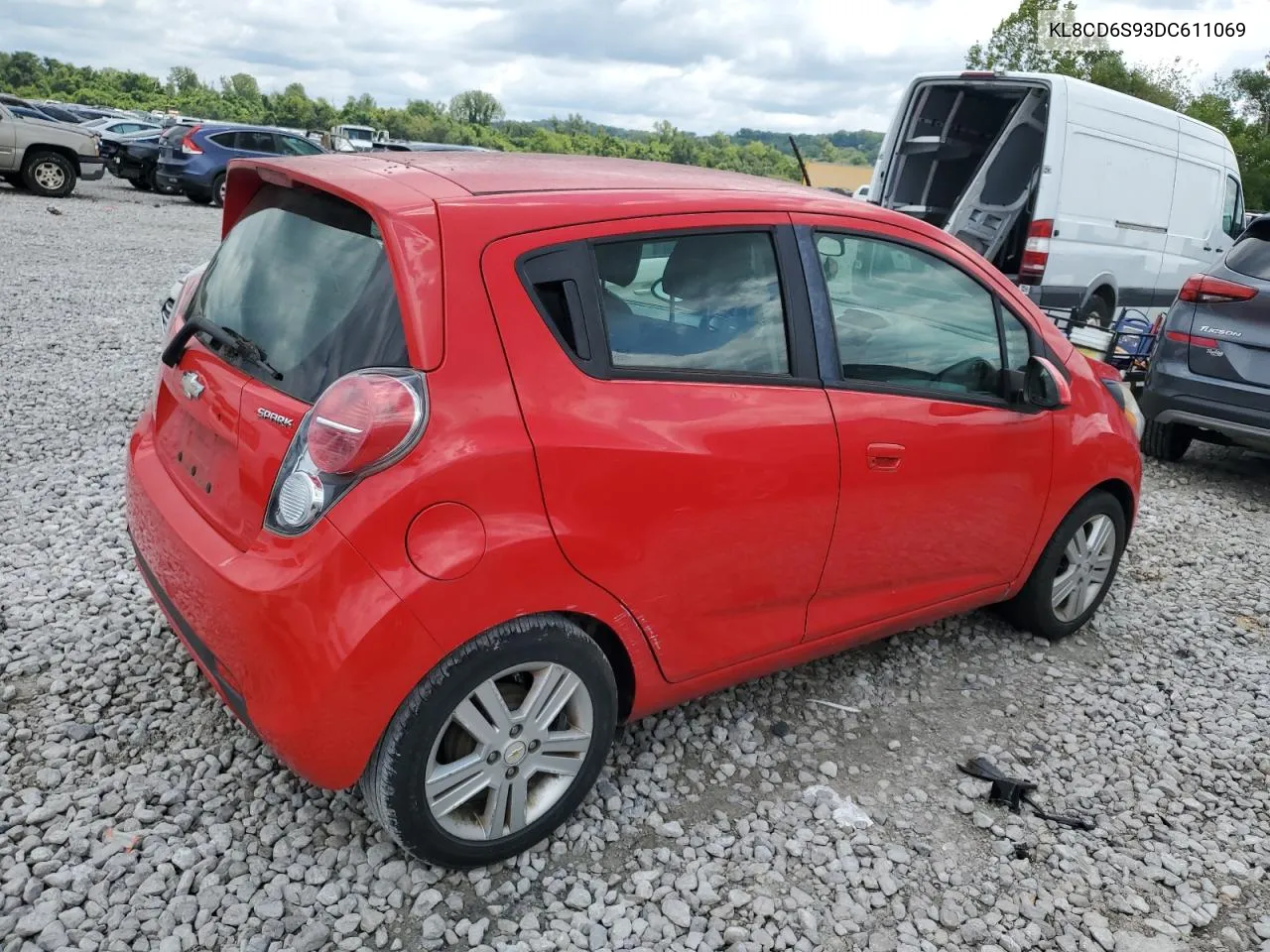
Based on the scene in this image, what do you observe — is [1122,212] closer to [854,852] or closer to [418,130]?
[854,852]

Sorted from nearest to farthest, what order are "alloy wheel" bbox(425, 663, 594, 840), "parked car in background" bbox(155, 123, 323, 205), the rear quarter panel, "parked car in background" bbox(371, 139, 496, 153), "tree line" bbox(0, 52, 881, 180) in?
"alloy wheel" bbox(425, 663, 594, 840), "parked car in background" bbox(371, 139, 496, 153), the rear quarter panel, "parked car in background" bbox(155, 123, 323, 205), "tree line" bbox(0, 52, 881, 180)

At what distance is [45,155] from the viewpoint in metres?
19.2

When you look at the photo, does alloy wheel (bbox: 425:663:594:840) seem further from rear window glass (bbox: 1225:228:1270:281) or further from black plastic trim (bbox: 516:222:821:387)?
rear window glass (bbox: 1225:228:1270:281)

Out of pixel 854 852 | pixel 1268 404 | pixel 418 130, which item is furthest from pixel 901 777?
pixel 418 130

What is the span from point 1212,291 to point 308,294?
5.76 m

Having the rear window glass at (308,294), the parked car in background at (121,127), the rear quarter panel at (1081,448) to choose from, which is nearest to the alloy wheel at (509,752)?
the rear window glass at (308,294)

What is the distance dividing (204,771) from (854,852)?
183 cm

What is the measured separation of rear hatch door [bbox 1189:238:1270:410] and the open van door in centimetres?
285

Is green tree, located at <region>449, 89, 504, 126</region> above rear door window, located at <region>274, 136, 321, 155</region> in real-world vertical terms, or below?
above

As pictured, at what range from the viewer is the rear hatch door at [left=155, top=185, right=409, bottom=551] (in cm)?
234

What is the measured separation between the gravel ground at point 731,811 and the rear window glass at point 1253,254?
2.71 metres

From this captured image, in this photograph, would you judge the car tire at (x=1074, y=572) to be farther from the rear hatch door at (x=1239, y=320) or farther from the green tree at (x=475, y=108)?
the green tree at (x=475, y=108)

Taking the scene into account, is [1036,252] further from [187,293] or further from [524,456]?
[524,456]

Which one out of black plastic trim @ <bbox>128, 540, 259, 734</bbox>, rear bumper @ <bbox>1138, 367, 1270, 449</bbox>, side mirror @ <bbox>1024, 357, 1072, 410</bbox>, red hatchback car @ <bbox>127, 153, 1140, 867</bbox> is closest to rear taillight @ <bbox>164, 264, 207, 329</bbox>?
red hatchback car @ <bbox>127, 153, 1140, 867</bbox>
